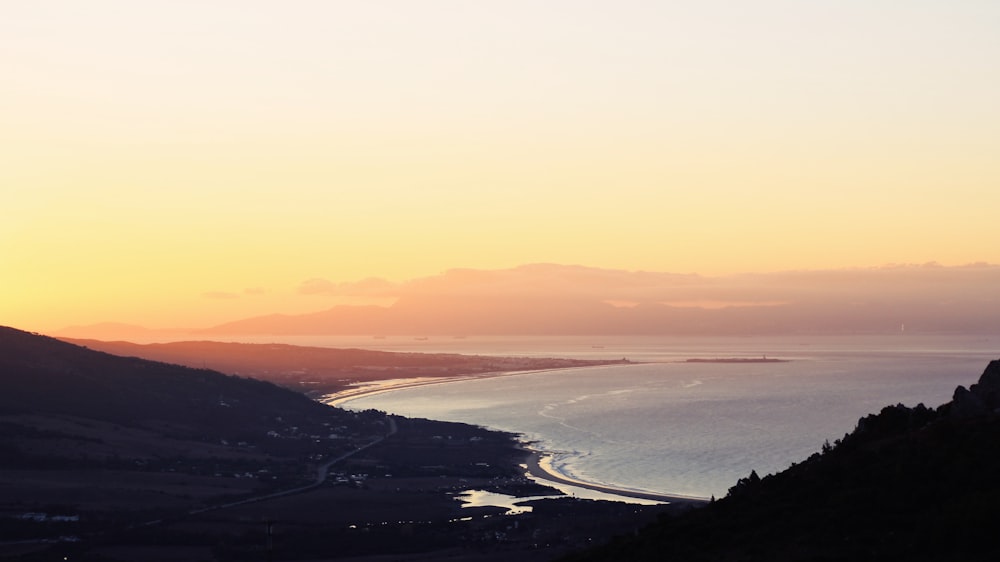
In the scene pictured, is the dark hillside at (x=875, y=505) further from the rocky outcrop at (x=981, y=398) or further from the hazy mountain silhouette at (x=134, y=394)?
the hazy mountain silhouette at (x=134, y=394)

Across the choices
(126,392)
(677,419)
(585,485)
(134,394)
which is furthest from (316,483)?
(677,419)

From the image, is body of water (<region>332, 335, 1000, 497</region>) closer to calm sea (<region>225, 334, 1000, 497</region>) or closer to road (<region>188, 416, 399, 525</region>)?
calm sea (<region>225, 334, 1000, 497</region>)

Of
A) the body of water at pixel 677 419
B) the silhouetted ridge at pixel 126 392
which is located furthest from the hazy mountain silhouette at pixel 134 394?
the body of water at pixel 677 419

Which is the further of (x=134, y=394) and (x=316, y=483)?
(x=134, y=394)

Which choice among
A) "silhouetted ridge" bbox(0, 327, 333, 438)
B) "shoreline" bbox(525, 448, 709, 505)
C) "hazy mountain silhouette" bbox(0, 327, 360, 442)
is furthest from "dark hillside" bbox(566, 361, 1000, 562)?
"silhouetted ridge" bbox(0, 327, 333, 438)

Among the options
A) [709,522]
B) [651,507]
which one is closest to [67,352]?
[651,507]

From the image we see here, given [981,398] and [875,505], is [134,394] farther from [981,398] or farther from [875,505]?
[875,505]

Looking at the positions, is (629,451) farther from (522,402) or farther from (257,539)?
(522,402)

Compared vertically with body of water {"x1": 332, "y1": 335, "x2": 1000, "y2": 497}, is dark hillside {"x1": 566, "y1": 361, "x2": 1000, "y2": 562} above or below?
above
